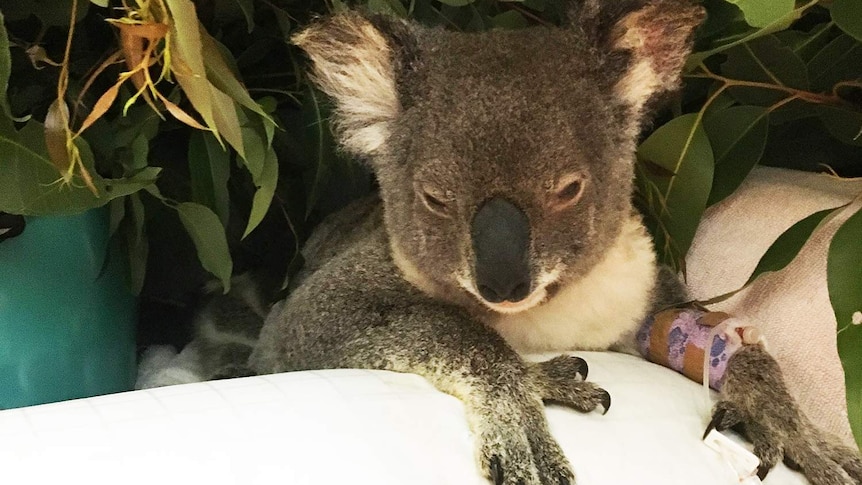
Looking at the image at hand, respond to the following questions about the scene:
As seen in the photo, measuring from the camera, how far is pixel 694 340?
1253 mm

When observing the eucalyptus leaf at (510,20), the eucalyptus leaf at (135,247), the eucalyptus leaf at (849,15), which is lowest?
the eucalyptus leaf at (135,247)

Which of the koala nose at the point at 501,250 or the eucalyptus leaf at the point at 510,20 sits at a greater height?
the eucalyptus leaf at the point at 510,20

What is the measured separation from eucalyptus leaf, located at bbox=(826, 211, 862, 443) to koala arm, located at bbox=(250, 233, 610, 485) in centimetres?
29

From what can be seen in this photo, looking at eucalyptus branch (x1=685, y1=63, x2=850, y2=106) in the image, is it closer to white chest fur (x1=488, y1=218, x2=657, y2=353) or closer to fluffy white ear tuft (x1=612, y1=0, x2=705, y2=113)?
fluffy white ear tuft (x1=612, y1=0, x2=705, y2=113)

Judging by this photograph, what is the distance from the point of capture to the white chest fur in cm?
127

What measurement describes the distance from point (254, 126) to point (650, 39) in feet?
2.04

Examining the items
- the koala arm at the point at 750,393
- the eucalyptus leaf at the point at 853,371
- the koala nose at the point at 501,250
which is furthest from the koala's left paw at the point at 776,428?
the koala nose at the point at 501,250

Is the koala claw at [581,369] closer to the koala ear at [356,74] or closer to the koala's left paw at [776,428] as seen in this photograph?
the koala's left paw at [776,428]

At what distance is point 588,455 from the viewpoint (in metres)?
0.94

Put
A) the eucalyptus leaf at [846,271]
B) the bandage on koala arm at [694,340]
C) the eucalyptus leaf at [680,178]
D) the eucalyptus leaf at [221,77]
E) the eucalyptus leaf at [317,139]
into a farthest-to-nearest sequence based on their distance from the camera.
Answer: the eucalyptus leaf at [317,139] < the eucalyptus leaf at [680,178] < the bandage on koala arm at [694,340] < the eucalyptus leaf at [221,77] < the eucalyptus leaf at [846,271]

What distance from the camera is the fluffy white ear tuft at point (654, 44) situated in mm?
1128

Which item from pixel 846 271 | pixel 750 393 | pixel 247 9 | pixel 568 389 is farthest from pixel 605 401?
pixel 247 9

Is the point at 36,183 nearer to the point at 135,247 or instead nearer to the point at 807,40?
the point at 135,247

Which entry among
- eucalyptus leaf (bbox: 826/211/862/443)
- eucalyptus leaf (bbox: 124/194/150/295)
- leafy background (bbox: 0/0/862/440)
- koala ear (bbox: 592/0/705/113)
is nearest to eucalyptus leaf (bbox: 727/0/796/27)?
leafy background (bbox: 0/0/862/440)
